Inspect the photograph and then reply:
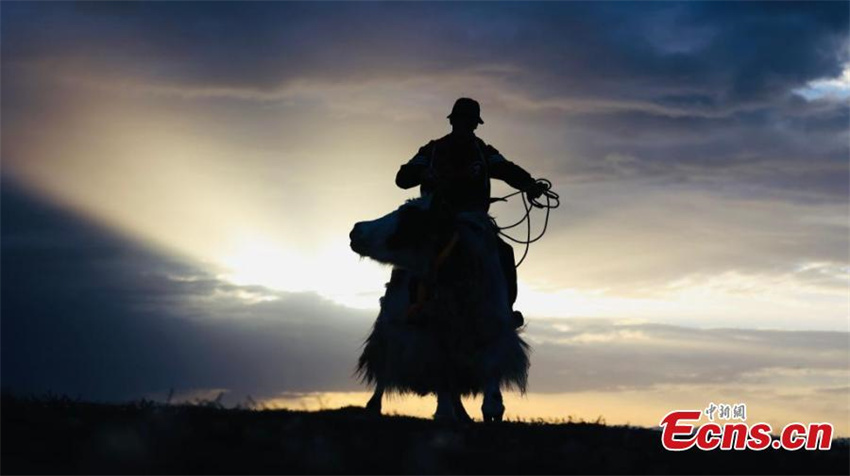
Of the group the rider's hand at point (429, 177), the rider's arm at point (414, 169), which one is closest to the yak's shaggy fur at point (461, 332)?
the rider's hand at point (429, 177)

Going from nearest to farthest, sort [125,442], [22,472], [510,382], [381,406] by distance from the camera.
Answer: [22,472] → [125,442] → [510,382] → [381,406]

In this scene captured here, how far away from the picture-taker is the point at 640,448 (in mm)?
10281

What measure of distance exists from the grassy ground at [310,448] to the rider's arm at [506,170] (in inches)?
191

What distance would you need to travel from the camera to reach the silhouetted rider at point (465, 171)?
15.0m

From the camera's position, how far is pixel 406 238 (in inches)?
562

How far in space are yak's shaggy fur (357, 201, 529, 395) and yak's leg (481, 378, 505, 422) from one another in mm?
108

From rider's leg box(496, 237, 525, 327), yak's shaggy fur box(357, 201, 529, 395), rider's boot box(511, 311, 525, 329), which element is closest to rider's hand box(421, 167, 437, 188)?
yak's shaggy fur box(357, 201, 529, 395)

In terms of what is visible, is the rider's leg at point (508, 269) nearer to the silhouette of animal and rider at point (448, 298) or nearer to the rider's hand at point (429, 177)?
the silhouette of animal and rider at point (448, 298)

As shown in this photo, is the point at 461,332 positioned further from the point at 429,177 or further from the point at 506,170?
the point at 506,170

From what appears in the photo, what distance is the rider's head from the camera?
50.0 ft

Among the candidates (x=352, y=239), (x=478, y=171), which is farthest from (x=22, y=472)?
(x=478, y=171)

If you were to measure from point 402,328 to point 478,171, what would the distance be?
2.31m

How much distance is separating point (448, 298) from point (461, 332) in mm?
459

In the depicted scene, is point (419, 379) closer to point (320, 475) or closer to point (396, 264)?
point (396, 264)
